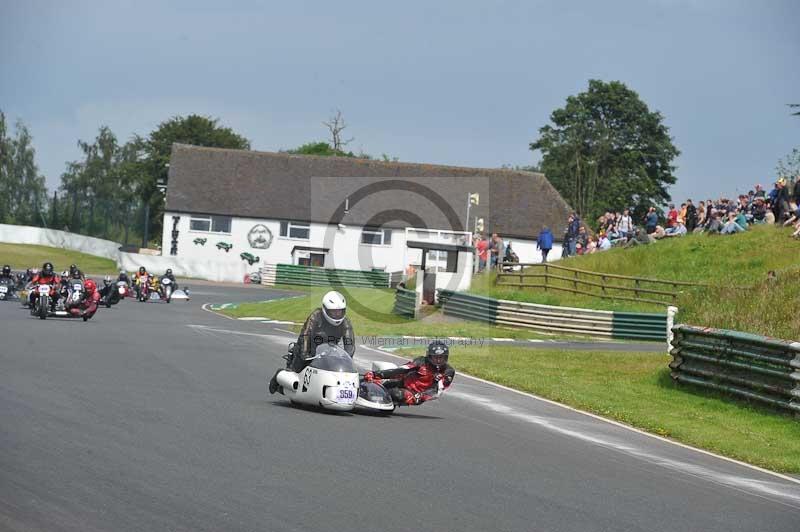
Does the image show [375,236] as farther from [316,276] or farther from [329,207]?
[316,276]

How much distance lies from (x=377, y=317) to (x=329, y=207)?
1471 inches

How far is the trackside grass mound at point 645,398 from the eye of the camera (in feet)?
46.9

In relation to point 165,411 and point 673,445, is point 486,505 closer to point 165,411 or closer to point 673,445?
point 165,411

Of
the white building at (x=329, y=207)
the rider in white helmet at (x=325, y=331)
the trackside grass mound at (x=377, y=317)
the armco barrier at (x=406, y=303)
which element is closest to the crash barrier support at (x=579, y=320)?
the trackside grass mound at (x=377, y=317)

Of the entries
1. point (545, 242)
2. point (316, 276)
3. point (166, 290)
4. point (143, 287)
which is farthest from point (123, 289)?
point (316, 276)

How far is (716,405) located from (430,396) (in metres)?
6.36

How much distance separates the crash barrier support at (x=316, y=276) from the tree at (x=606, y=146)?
28740 mm

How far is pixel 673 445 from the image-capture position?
44.9 ft

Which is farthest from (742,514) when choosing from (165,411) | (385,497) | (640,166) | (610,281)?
(640,166)

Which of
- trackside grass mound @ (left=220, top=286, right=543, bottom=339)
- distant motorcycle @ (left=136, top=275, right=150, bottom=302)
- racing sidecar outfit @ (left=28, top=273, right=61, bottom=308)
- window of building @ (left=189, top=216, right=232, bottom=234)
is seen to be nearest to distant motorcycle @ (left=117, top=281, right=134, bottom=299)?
distant motorcycle @ (left=136, top=275, right=150, bottom=302)

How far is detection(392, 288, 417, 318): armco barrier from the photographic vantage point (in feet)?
119

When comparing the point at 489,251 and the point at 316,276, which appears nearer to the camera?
the point at 489,251

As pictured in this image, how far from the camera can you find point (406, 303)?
37.2 metres

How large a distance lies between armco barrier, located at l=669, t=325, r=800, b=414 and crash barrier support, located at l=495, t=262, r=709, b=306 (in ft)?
49.5
